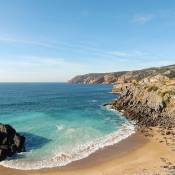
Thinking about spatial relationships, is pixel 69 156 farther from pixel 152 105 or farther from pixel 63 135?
pixel 152 105

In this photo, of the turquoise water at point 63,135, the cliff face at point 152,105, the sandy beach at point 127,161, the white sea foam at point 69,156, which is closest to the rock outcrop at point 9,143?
the turquoise water at point 63,135

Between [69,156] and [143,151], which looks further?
[143,151]

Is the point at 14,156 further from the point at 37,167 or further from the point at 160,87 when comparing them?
the point at 160,87

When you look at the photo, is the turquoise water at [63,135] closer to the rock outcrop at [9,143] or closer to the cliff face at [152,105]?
the rock outcrop at [9,143]

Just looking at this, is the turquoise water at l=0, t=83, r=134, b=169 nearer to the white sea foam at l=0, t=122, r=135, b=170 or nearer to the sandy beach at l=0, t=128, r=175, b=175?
the white sea foam at l=0, t=122, r=135, b=170

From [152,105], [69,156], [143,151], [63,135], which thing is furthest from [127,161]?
[152,105]

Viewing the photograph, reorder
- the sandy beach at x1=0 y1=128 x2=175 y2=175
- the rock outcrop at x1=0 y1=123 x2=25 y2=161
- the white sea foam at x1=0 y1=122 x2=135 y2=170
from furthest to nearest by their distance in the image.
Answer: the rock outcrop at x1=0 y1=123 x2=25 y2=161, the white sea foam at x1=0 y1=122 x2=135 y2=170, the sandy beach at x1=0 y1=128 x2=175 y2=175

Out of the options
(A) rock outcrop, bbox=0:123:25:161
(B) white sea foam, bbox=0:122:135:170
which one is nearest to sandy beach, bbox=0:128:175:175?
(B) white sea foam, bbox=0:122:135:170
